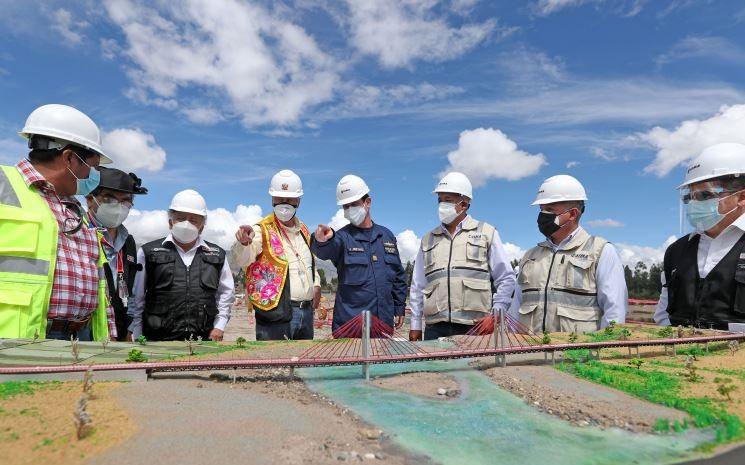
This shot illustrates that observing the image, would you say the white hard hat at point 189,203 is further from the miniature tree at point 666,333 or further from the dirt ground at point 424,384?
the miniature tree at point 666,333

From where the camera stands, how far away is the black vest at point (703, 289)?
17.5 feet

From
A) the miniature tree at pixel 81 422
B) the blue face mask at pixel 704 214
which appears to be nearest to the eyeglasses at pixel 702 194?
the blue face mask at pixel 704 214

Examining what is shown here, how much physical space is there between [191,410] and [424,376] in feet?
5.90

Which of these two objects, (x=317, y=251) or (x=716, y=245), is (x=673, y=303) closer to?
(x=716, y=245)

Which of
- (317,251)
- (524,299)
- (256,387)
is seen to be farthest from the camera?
(317,251)

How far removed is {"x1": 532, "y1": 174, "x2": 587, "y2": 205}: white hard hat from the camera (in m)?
6.43

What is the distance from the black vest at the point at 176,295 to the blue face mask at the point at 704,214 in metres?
5.95

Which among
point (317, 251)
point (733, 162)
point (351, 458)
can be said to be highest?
point (733, 162)

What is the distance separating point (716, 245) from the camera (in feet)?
18.5

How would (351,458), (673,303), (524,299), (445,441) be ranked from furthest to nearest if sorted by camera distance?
(524,299)
(673,303)
(445,441)
(351,458)

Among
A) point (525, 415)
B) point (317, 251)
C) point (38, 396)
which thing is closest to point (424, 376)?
point (525, 415)

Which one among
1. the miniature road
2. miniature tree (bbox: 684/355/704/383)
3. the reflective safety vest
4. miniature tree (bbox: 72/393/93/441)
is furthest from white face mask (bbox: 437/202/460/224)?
miniature tree (bbox: 72/393/93/441)

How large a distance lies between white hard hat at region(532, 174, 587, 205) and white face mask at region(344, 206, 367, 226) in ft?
8.01

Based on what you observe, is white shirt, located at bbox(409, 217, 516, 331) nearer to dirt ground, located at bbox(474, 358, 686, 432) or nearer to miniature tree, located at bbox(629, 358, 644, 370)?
miniature tree, located at bbox(629, 358, 644, 370)
